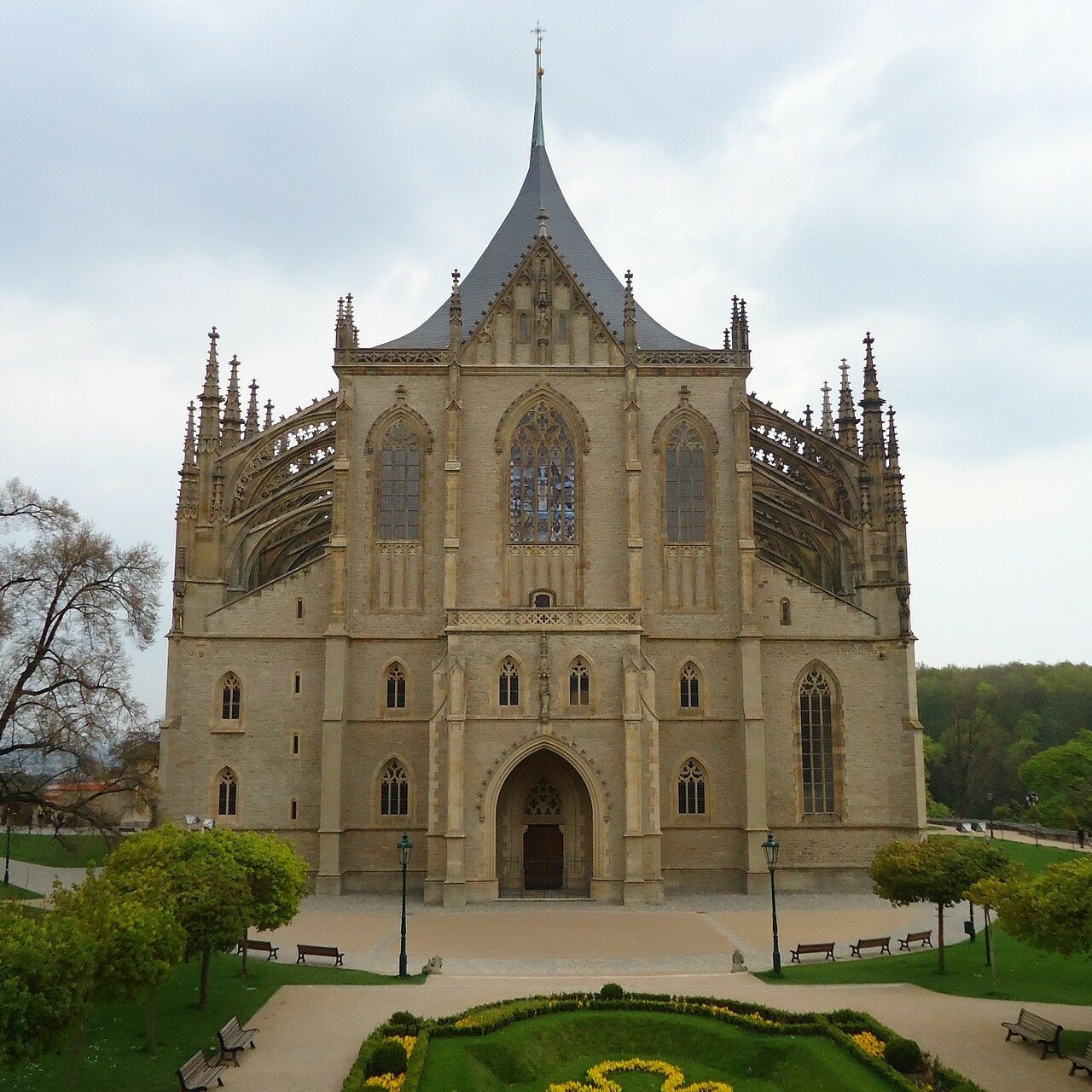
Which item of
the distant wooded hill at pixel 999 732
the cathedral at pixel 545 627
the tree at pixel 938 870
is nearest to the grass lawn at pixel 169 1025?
the cathedral at pixel 545 627

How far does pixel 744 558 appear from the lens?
42.6 m

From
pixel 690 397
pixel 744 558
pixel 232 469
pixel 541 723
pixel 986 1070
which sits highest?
pixel 690 397

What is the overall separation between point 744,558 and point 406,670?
46.9 ft

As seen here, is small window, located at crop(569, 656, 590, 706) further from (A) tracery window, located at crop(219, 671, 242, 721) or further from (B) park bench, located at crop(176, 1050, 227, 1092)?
(B) park bench, located at crop(176, 1050, 227, 1092)

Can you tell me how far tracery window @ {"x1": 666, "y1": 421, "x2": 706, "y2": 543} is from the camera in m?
44.1

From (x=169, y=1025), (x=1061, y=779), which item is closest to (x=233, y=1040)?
(x=169, y=1025)

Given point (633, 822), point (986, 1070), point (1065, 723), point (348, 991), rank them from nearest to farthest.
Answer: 1. point (986, 1070)
2. point (348, 991)
3. point (633, 822)
4. point (1065, 723)

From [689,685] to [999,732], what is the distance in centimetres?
5265

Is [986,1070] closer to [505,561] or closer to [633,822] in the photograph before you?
[633,822]

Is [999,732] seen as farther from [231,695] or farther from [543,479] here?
[231,695]

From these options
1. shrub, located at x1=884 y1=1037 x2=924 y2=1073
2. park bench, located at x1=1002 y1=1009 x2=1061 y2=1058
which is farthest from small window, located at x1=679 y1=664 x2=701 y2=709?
shrub, located at x1=884 y1=1037 x2=924 y2=1073

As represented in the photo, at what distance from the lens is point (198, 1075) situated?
17734mm

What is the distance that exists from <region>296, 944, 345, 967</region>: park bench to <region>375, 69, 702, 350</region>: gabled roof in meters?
25.6

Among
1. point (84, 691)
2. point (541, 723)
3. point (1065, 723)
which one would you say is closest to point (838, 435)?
point (541, 723)
